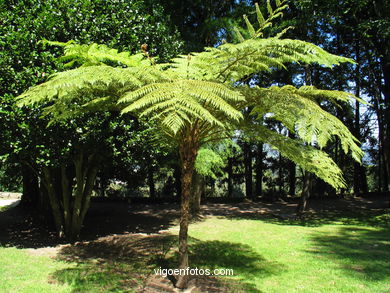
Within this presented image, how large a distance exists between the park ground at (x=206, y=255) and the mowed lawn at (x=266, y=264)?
1cm

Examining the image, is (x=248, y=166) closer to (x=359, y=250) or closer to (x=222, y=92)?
(x=359, y=250)

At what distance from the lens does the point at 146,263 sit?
18.2 ft

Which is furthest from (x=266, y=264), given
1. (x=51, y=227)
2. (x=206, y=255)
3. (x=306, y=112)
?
(x=51, y=227)

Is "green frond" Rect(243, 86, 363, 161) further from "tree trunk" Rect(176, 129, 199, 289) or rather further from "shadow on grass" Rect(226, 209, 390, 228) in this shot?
"shadow on grass" Rect(226, 209, 390, 228)

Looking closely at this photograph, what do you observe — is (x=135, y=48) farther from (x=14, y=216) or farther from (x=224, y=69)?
(x=14, y=216)

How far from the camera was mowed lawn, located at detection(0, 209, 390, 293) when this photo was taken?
4457mm

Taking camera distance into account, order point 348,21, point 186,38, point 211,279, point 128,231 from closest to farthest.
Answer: point 211,279, point 128,231, point 186,38, point 348,21

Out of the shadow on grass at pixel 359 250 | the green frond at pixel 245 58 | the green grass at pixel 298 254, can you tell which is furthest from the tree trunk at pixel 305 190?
the green frond at pixel 245 58

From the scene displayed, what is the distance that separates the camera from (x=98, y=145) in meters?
6.30

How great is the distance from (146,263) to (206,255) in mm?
1295

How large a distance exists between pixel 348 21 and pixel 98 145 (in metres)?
12.3

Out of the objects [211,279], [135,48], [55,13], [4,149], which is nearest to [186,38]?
[135,48]

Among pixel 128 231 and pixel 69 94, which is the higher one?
pixel 69 94

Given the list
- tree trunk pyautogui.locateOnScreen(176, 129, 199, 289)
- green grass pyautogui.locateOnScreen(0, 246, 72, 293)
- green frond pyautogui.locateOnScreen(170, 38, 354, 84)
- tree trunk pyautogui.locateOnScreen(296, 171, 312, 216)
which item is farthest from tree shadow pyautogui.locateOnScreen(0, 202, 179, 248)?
green frond pyautogui.locateOnScreen(170, 38, 354, 84)
